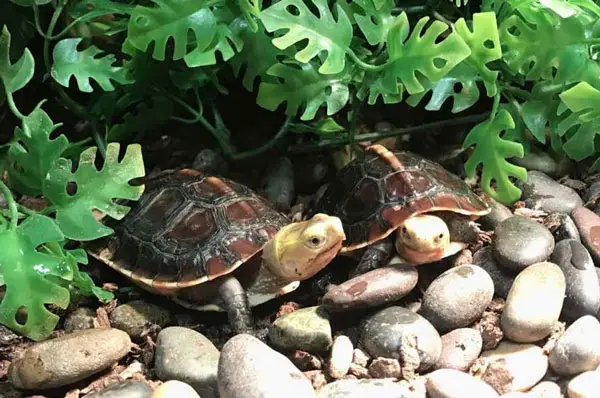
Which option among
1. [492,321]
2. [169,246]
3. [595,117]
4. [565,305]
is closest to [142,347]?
[169,246]

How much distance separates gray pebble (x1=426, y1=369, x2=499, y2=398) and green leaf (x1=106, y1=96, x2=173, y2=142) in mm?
1067

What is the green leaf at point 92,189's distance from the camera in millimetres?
1548

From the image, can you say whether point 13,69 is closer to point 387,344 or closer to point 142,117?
point 142,117

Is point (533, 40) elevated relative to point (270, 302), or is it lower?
elevated

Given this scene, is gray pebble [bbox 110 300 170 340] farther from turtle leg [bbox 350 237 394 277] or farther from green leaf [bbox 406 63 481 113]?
green leaf [bbox 406 63 481 113]

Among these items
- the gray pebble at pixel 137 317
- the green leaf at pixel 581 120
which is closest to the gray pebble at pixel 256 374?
the gray pebble at pixel 137 317

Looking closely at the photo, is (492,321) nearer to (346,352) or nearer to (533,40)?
(346,352)

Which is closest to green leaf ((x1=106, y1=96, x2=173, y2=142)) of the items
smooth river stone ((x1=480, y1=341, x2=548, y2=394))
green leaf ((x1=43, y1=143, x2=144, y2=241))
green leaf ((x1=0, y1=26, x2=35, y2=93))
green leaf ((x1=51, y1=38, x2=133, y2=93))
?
green leaf ((x1=51, y1=38, x2=133, y2=93))

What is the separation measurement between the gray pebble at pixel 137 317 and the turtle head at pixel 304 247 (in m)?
0.28

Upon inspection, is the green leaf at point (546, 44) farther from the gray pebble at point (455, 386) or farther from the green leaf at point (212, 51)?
the gray pebble at point (455, 386)

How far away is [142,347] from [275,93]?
0.69 m

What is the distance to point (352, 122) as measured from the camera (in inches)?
76.5

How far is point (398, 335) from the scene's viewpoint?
143 centimetres

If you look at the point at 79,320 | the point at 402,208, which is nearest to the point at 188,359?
the point at 79,320
